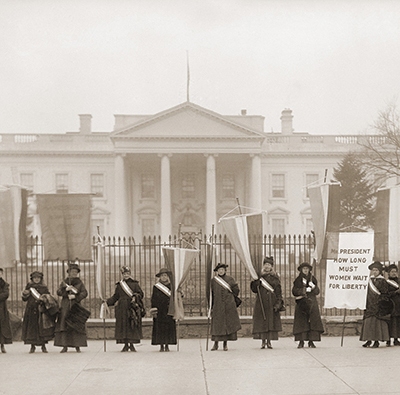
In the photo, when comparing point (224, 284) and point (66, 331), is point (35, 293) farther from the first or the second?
point (224, 284)

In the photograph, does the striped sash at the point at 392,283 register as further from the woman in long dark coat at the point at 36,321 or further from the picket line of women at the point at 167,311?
the woman in long dark coat at the point at 36,321

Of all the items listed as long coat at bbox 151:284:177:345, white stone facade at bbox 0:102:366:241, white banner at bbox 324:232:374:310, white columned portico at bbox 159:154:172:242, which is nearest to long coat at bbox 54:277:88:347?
long coat at bbox 151:284:177:345

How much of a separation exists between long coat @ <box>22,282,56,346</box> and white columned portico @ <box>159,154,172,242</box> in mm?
40929

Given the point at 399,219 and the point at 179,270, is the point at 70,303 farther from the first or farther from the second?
the point at 399,219

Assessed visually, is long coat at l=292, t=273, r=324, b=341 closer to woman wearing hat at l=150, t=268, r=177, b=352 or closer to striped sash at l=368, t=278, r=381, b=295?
striped sash at l=368, t=278, r=381, b=295

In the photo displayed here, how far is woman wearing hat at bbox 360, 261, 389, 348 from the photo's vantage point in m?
12.9

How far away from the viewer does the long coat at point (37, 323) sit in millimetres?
12867

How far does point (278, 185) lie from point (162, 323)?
45889 mm

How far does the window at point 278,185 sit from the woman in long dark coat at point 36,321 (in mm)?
46106

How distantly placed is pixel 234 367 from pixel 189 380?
118cm

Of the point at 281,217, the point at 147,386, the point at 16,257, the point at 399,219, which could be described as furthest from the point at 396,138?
the point at 147,386

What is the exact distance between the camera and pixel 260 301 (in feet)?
43.5

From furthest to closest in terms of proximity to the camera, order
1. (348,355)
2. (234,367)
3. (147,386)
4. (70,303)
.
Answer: (70,303), (348,355), (234,367), (147,386)

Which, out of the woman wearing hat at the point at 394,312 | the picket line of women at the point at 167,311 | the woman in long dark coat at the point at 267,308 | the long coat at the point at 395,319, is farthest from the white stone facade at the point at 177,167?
the long coat at the point at 395,319
